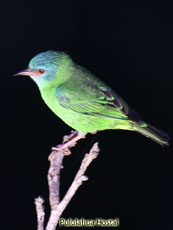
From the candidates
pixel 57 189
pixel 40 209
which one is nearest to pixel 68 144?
pixel 57 189

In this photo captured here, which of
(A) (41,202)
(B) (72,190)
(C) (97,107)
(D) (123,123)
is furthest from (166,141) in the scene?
(A) (41,202)

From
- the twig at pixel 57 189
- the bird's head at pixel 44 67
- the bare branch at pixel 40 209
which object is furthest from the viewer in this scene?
the bird's head at pixel 44 67

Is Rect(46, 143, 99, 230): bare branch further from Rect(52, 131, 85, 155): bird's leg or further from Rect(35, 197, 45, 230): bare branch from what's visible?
Rect(52, 131, 85, 155): bird's leg

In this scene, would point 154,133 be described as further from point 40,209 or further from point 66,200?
point 40,209

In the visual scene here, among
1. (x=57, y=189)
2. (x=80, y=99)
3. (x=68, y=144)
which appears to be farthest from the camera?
(x=68, y=144)

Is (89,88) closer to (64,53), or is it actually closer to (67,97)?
(67,97)

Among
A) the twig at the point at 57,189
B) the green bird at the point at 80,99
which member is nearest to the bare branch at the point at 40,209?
the twig at the point at 57,189

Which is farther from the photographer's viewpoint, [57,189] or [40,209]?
[57,189]

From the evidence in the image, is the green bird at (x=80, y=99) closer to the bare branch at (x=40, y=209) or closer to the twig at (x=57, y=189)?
the twig at (x=57, y=189)
